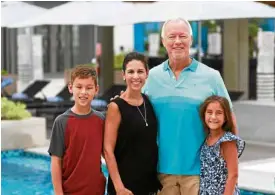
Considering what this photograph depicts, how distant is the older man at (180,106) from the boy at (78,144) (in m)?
0.39

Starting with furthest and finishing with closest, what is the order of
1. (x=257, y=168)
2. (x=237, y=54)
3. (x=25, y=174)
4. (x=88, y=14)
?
1. (x=237, y=54)
2. (x=88, y=14)
3. (x=25, y=174)
4. (x=257, y=168)

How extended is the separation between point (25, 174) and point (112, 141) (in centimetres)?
634

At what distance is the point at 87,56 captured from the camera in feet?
116

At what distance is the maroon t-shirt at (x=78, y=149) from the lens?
3.79 m

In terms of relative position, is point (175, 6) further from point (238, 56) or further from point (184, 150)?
point (184, 150)

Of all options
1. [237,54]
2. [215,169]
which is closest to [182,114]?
[215,169]

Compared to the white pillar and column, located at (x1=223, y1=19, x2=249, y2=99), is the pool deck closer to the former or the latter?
the white pillar

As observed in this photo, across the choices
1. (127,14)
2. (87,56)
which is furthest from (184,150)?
(87,56)

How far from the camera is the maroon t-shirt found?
3787 mm

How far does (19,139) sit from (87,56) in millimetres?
24091

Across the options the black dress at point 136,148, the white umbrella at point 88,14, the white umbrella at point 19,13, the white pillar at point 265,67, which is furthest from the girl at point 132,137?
the white umbrella at point 19,13

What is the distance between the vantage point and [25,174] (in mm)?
9922

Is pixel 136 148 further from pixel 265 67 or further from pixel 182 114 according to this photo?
pixel 265 67

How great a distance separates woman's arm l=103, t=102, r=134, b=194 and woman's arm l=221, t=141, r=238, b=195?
0.59 meters
